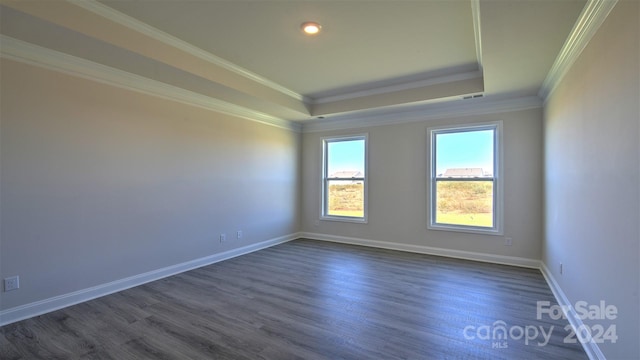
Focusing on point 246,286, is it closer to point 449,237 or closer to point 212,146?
point 212,146

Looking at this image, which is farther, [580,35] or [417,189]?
[417,189]

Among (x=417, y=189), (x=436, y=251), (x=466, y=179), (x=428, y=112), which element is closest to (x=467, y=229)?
(x=436, y=251)

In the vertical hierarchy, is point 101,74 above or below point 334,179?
above

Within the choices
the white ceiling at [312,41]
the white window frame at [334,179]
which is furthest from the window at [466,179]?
the white window frame at [334,179]

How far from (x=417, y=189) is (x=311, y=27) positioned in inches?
133

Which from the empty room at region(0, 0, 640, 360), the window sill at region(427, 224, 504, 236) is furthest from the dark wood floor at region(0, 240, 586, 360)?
the window sill at region(427, 224, 504, 236)

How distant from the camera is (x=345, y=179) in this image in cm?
599

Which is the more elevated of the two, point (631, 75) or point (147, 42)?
point (147, 42)

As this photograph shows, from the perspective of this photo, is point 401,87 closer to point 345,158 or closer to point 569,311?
point 345,158

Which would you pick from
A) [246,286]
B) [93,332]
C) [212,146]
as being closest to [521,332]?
[246,286]

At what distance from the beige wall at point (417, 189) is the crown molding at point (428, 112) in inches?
3.4

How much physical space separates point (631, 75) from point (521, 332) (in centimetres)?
205

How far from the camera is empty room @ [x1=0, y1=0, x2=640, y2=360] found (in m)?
2.15

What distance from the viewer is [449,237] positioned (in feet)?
16.0
